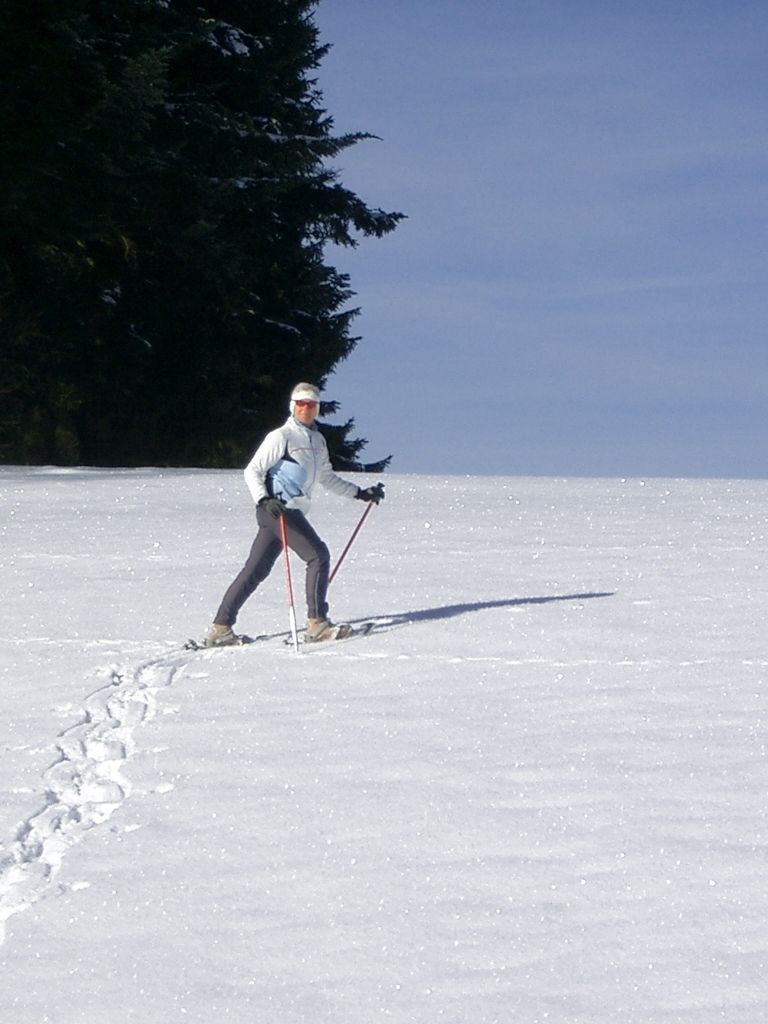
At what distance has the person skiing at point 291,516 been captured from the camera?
10.5 m

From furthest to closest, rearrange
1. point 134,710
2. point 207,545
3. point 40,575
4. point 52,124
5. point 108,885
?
1. point 52,124
2. point 207,545
3. point 40,575
4. point 134,710
5. point 108,885

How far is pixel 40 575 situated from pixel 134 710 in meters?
5.34

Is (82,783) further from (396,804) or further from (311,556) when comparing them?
(311,556)

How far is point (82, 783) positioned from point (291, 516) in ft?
11.5

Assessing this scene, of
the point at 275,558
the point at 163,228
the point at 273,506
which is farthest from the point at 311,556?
the point at 163,228

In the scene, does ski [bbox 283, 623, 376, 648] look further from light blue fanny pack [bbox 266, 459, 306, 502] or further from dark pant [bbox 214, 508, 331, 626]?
light blue fanny pack [bbox 266, 459, 306, 502]

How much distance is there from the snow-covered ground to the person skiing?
0.32 m

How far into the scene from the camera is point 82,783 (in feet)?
24.2

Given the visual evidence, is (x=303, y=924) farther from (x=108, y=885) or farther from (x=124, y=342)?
(x=124, y=342)

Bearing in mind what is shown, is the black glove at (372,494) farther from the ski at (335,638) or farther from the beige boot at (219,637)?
the beige boot at (219,637)

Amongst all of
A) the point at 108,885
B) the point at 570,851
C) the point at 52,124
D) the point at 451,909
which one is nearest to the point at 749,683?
the point at 570,851

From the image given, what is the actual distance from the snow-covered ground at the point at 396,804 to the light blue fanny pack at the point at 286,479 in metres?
1.09

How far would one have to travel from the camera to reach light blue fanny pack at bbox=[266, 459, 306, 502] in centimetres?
1053

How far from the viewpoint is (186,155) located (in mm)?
27656
